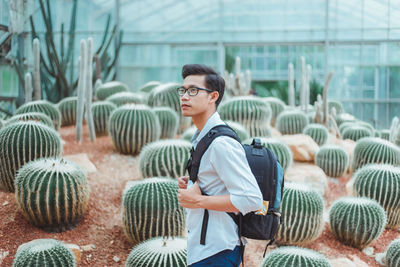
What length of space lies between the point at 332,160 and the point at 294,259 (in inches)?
164

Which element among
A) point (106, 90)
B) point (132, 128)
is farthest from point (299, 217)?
point (106, 90)

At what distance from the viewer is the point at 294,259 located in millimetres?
3449

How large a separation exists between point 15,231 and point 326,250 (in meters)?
3.16

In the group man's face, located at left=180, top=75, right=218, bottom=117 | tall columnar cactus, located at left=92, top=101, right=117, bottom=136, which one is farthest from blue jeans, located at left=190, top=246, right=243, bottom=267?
tall columnar cactus, located at left=92, top=101, right=117, bottom=136

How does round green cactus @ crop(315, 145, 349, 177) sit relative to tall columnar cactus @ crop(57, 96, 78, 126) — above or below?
below

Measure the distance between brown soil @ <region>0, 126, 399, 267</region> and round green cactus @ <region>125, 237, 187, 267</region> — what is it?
0.63 meters

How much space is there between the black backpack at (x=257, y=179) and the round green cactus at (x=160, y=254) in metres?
1.49

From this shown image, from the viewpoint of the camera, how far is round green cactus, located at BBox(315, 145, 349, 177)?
23.9ft

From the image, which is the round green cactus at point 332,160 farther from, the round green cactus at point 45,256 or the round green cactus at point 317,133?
the round green cactus at point 45,256

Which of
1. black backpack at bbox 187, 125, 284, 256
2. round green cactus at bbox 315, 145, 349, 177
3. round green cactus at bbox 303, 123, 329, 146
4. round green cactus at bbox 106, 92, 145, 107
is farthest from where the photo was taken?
round green cactus at bbox 303, 123, 329, 146

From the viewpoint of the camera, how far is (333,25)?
17.3 metres

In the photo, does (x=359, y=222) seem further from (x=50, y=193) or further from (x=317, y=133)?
(x=317, y=133)

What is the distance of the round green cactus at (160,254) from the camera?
3211mm

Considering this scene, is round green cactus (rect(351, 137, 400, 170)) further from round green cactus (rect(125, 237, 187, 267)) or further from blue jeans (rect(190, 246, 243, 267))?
blue jeans (rect(190, 246, 243, 267))
